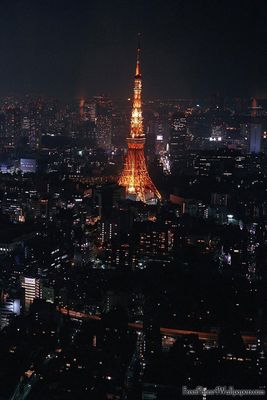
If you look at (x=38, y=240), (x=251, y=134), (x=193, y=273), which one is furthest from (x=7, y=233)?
(x=251, y=134)

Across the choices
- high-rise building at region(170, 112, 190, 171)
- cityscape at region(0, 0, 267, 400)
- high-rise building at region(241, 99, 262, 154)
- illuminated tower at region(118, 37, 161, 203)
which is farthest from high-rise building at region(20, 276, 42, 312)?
high-rise building at region(170, 112, 190, 171)

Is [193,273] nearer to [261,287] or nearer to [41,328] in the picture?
[261,287]

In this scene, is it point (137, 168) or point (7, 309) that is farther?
point (137, 168)

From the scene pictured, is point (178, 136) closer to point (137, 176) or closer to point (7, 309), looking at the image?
point (137, 176)

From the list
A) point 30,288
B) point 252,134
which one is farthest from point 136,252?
point 252,134

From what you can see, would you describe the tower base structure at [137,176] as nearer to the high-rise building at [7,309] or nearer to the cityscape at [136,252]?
the cityscape at [136,252]

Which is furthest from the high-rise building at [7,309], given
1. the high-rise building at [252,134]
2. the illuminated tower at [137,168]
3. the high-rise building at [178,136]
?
the high-rise building at [178,136]

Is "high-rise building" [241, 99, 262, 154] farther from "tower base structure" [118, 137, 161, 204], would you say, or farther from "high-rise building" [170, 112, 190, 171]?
"tower base structure" [118, 137, 161, 204]
